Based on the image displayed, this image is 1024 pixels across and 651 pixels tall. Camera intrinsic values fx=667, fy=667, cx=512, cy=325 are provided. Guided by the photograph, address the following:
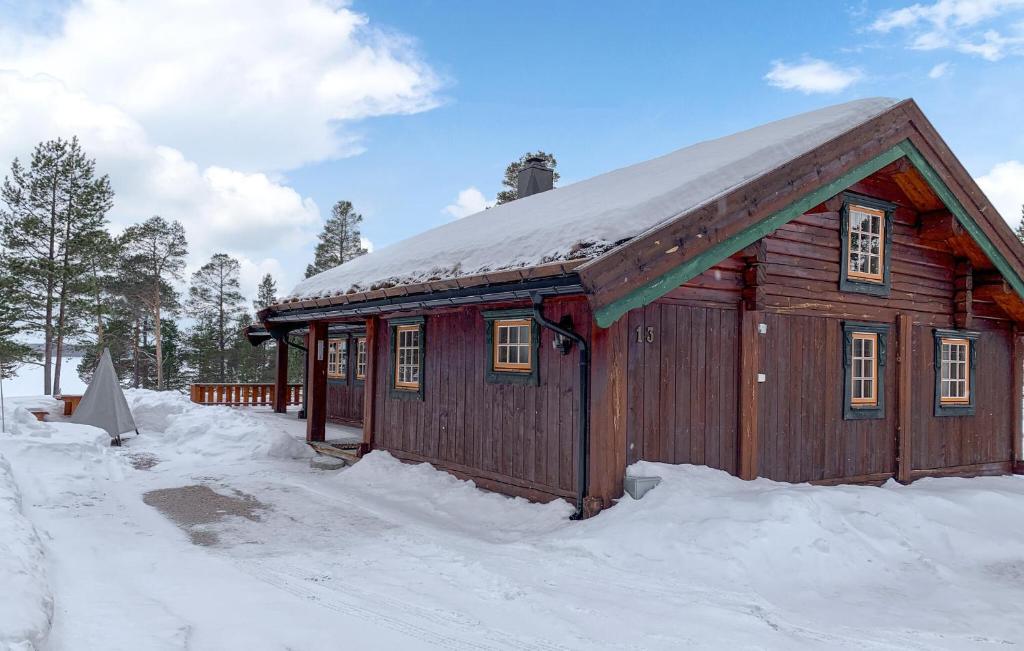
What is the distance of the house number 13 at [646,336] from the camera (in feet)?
23.1

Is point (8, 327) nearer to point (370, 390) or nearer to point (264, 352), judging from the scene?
point (264, 352)

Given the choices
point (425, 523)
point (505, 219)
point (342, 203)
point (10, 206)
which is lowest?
point (425, 523)

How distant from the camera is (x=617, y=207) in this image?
24.1 ft

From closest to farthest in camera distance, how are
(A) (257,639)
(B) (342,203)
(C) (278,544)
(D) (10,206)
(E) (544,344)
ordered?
(A) (257,639) < (C) (278,544) < (E) (544,344) < (D) (10,206) < (B) (342,203)

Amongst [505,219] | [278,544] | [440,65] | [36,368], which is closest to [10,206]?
[36,368]

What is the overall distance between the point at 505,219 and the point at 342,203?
25.6m

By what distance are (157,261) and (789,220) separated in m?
30.3

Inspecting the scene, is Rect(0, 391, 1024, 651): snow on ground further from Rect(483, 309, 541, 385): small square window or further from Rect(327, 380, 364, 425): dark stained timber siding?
Rect(327, 380, 364, 425): dark stained timber siding

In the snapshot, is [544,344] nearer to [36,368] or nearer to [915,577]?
[915,577]

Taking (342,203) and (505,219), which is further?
(342,203)

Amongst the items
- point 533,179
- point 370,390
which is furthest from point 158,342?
point 370,390

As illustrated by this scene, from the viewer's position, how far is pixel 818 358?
8.50 metres

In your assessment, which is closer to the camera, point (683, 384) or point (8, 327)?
point (683, 384)

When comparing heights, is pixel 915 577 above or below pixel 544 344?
below
